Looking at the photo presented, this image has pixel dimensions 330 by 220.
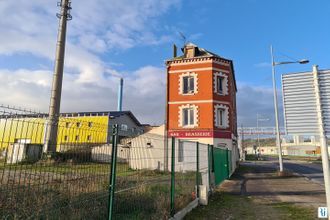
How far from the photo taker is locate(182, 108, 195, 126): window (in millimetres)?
26866

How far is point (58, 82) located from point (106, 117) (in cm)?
1297

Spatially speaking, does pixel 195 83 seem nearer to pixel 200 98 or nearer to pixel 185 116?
pixel 200 98

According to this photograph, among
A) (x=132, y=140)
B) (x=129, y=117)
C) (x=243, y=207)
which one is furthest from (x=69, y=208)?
(x=129, y=117)

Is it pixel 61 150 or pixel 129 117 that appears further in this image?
pixel 129 117

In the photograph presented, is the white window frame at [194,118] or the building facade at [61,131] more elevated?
the white window frame at [194,118]

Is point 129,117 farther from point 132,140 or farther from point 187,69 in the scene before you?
point 132,140

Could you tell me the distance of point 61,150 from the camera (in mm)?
4402

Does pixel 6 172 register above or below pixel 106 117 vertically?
below

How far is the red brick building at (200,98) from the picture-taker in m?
26.0

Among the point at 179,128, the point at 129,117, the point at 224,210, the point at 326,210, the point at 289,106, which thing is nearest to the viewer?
the point at 326,210

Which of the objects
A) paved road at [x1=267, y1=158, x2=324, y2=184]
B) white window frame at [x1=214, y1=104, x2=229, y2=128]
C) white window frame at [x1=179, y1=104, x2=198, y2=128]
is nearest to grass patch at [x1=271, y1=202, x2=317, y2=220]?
paved road at [x1=267, y1=158, x2=324, y2=184]

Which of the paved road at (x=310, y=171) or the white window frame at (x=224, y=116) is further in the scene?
the white window frame at (x=224, y=116)

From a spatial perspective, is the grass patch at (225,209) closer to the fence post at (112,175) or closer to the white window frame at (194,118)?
the fence post at (112,175)

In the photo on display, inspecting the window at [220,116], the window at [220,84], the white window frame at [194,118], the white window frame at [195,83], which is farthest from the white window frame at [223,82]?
the white window frame at [194,118]
